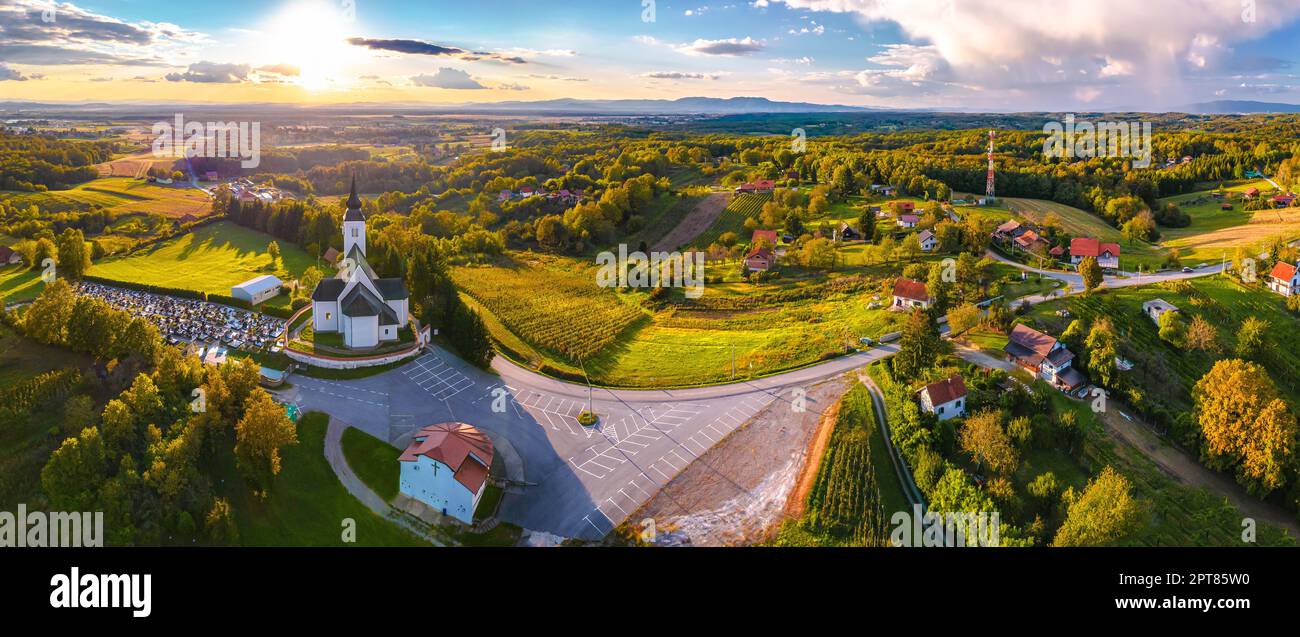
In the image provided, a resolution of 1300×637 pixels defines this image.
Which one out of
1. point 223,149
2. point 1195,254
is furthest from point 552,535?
point 223,149

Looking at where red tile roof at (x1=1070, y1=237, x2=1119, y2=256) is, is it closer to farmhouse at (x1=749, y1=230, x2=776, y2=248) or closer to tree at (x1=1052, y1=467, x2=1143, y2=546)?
farmhouse at (x1=749, y1=230, x2=776, y2=248)

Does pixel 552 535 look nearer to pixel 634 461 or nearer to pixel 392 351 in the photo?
pixel 634 461

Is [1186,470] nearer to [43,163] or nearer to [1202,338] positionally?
[1202,338]

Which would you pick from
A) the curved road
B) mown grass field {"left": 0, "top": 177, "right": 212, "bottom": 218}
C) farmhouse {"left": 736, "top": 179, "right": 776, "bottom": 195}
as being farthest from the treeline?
farmhouse {"left": 736, "top": 179, "right": 776, "bottom": 195}

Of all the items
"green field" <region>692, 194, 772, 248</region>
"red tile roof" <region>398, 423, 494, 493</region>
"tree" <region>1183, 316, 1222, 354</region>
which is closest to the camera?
"red tile roof" <region>398, 423, 494, 493</region>

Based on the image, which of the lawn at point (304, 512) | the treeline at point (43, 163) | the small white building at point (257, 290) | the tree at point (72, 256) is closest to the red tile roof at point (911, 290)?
the lawn at point (304, 512)

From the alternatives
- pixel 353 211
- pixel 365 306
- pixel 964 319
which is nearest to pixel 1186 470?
pixel 964 319

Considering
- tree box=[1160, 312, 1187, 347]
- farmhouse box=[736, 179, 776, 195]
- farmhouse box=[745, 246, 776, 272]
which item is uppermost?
farmhouse box=[736, 179, 776, 195]
